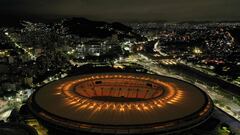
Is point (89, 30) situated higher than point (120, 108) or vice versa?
point (120, 108)

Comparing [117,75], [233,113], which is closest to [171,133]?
[117,75]

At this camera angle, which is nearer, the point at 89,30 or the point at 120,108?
the point at 120,108

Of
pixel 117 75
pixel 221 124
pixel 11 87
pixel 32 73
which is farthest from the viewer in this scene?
pixel 32 73

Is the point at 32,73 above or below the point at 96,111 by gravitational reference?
below

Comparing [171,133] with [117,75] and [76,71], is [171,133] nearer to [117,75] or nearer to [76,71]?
[117,75]

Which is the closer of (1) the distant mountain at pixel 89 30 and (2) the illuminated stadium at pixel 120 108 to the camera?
(2) the illuminated stadium at pixel 120 108

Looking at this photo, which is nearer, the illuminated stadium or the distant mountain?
the illuminated stadium

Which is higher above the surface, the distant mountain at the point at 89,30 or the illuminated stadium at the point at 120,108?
the illuminated stadium at the point at 120,108

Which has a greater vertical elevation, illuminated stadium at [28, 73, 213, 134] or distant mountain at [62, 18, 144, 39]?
illuminated stadium at [28, 73, 213, 134]
